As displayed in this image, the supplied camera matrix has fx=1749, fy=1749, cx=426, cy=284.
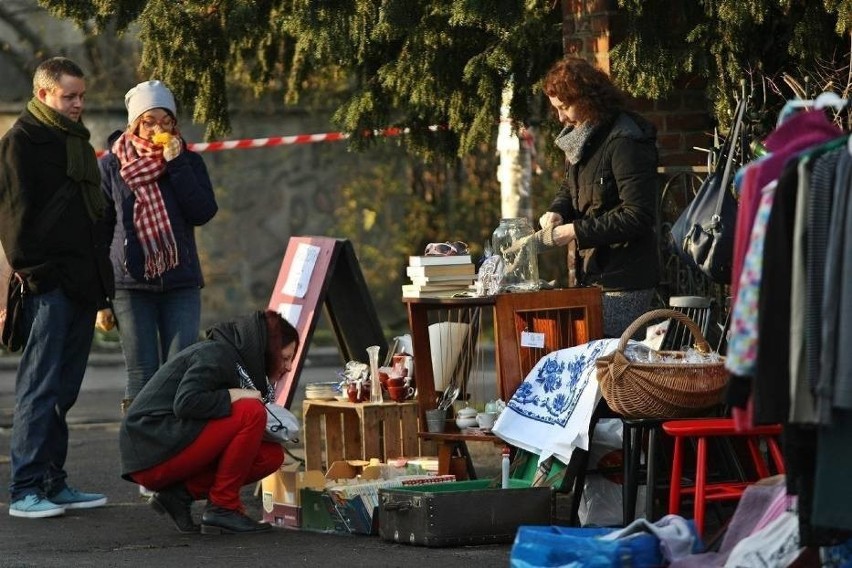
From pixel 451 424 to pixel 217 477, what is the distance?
1.12 metres

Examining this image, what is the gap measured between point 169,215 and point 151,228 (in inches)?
4.4

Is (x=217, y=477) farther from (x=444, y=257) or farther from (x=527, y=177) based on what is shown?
(x=527, y=177)

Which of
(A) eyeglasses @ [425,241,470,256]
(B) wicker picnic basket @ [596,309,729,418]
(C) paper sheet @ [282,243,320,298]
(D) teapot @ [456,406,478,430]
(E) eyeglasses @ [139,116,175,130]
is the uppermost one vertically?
(E) eyeglasses @ [139,116,175,130]

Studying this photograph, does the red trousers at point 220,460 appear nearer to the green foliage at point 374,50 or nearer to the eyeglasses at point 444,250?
the eyeglasses at point 444,250

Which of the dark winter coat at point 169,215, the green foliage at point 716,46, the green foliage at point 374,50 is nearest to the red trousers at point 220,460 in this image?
the dark winter coat at point 169,215

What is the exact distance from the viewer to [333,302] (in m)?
Result: 8.73

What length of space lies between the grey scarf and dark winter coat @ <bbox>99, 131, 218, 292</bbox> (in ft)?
5.81

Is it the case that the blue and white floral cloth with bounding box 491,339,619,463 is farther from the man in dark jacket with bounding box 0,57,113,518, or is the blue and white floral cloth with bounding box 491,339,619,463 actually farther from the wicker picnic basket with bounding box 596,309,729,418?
the man in dark jacket with bounding box 0,57,113,518

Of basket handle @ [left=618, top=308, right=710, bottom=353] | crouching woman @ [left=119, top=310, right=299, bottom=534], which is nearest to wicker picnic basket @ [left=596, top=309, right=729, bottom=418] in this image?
basket handle @ [left=618, top=308, right=710, bottom=353]

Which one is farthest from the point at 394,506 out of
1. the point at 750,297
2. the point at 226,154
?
the point at 226,154

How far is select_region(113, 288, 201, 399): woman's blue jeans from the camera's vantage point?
27.0 feet

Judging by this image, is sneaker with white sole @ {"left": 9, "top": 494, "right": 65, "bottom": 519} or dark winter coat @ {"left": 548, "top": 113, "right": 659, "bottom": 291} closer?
dark winter coat @ {"left": 548, "top": 113, "right": 659, "bottom": 291}

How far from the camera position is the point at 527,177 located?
1177 centimetres

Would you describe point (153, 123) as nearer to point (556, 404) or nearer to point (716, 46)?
point (556, 404)
